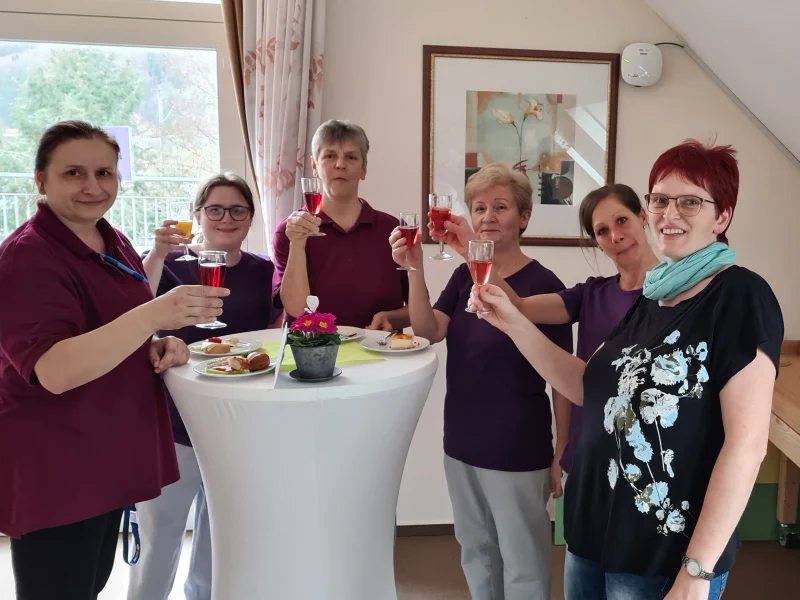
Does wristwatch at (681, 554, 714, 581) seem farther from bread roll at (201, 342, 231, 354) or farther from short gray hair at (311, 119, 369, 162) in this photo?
short gray hair at (311, 119, 369, 162)

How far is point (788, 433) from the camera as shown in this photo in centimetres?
220

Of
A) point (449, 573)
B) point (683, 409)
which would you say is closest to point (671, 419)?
point (683, 409)

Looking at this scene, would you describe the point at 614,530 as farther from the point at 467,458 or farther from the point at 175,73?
the point at 175,73

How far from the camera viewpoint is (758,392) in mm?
1114

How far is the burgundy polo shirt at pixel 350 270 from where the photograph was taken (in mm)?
2152

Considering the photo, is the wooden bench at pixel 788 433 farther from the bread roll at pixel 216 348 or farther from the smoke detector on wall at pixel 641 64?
the bread roll at pixel 216 348

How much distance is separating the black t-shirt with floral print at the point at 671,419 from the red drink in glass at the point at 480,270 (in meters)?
0.42

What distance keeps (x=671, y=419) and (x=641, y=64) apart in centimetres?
229

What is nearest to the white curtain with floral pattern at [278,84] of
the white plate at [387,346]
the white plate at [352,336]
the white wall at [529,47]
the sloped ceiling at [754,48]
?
the white wall at [529,47]

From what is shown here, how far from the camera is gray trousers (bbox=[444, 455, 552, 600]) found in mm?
1854

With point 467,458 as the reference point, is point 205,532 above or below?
below

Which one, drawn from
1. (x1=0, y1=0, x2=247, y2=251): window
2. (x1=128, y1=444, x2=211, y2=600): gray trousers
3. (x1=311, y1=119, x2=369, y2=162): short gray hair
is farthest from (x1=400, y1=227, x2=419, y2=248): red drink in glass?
(x1=0, y1=0, x2=247, y2=251): window

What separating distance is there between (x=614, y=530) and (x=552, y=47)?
244cm

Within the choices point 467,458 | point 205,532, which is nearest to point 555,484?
point 467,458
